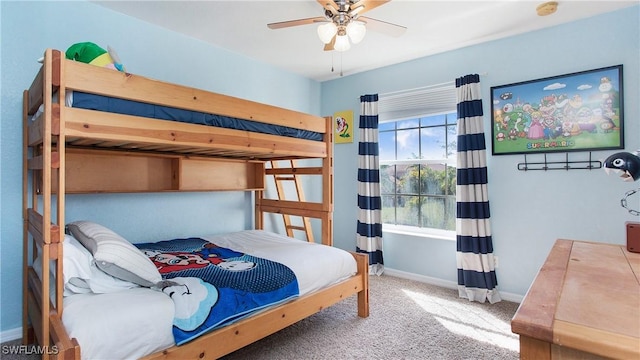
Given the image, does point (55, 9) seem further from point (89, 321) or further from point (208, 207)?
point (89, 321)

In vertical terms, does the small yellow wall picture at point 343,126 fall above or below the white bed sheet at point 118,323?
above

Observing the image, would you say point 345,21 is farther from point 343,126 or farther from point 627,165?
point 343,126

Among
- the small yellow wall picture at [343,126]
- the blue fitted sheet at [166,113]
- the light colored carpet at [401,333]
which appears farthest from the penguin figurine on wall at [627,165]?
the small yellow wall picture at [343,126]

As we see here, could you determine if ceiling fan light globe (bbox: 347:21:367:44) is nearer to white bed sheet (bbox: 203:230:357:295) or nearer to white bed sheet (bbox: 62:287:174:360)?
white bed sheet (bbox: 203:230:357:295)

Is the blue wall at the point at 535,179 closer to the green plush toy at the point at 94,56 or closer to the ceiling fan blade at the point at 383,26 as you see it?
the ceiling fan blade at the point at 383,26

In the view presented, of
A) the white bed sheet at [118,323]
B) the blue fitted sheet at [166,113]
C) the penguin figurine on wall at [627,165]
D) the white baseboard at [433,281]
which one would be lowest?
the white baseboard at [433,281]

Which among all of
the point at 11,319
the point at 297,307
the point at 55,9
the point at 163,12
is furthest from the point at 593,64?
the point at 11,319

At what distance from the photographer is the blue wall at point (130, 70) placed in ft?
6.93

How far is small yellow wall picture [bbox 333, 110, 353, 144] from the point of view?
3.97m

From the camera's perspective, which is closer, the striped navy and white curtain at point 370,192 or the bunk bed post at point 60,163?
the bunk bed post at point 60,163

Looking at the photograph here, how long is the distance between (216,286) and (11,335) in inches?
67.7

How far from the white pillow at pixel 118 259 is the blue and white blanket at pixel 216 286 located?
0.31 feet

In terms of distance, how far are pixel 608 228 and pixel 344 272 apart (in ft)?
6.87

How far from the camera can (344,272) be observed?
2.32 metres
